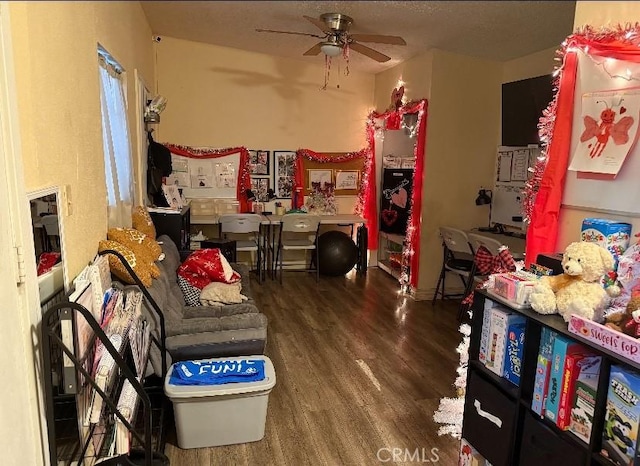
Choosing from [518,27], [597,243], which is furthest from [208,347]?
[518,27]

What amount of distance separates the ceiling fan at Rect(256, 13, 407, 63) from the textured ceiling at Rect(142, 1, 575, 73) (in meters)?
0.04

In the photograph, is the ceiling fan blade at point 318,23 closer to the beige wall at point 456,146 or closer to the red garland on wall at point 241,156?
the beige wall at point 456,146

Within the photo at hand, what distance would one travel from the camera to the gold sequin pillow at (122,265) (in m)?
1.90

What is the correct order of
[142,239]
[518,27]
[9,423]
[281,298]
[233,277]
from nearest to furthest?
1. [9,423]
2. [142,239]
3. [518,27]
4. [233,277]
5. [281,298]

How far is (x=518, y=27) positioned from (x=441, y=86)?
120 centimetres

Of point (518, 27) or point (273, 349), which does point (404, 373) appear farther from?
point (518, 27)

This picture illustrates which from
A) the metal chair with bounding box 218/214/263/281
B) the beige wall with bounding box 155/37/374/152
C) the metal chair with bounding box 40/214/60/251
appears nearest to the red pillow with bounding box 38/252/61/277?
the metal chair with bounding box 40/214/60/251

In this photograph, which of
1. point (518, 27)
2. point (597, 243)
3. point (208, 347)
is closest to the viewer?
point (597, 243)

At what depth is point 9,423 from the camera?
101 centimetres

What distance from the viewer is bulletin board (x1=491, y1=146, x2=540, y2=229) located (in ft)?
12.1

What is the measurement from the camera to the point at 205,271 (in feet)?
9.29

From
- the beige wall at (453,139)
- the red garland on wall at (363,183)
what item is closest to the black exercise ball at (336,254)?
the red garland on wall at (363,183)

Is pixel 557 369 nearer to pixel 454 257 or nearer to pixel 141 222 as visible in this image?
pixel 141 222

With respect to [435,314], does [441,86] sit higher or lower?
higher
